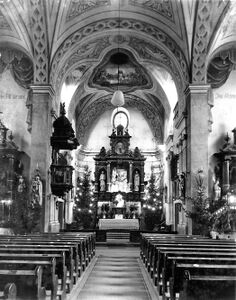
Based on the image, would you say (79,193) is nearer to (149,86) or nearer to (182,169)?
(149,86)

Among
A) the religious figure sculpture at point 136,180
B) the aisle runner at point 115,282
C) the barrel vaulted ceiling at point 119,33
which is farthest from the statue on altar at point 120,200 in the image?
the aisle runner at point 115,282

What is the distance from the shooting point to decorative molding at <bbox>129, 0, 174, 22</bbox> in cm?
1494

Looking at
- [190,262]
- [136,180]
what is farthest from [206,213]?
[136,180]

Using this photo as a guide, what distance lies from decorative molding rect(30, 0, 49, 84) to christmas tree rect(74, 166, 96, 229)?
8319mm

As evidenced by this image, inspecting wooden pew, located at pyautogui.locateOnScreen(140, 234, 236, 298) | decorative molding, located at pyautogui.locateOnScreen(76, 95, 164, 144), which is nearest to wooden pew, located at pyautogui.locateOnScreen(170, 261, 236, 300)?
wooden pew, located at pyautogui.locateOnScreen(140, 234, 236, 298)

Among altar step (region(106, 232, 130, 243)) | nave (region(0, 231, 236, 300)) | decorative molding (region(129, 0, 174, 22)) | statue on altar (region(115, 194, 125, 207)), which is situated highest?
decorative molding (region(129, 0, 174, 22))

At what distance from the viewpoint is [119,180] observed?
2598 centimetres

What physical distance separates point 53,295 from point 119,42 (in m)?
14.4

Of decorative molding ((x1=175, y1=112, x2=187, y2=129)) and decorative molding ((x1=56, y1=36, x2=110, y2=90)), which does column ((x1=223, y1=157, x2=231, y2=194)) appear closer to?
decorative molding ((x1=175, y1=112, x2=187, y2=129))

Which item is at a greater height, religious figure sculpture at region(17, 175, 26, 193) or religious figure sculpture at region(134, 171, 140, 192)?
religious figure sculpture at region(134, 171, 140, 192)

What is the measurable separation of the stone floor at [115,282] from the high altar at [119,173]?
46.8 feet

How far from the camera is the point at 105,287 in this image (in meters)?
7.11

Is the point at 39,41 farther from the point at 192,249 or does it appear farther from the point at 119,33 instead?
the point at 192,249

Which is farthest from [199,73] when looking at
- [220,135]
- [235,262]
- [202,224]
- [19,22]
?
[235,262]
